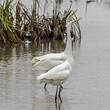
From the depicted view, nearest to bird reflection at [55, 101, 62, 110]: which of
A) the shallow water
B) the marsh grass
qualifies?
the shallow water

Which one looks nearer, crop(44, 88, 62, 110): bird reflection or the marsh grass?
crop(44, 88, 62, 110): bird reflection

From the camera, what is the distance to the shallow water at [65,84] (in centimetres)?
783

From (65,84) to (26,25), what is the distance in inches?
291

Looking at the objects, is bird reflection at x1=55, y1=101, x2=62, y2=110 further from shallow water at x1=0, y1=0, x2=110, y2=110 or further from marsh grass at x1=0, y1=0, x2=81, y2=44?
marsh grass at x1=0, y1=0, x2=81, y2=44

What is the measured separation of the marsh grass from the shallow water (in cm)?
48

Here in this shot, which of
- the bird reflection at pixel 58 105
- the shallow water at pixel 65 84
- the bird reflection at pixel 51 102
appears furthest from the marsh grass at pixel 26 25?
the bird reflection at pixel 58 105

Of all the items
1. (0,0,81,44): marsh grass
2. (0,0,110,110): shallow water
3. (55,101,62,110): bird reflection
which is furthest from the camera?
(0,0,81,44): marsh grass

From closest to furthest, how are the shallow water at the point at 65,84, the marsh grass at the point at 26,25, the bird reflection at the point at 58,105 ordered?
1. the bird reflection at the point at 58,105
2. the shallow water at the point at 65,84
3. the marsh grass at the point at 26,25

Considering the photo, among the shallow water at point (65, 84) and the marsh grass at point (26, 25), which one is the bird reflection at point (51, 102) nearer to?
the shallow water at point (65, 84)

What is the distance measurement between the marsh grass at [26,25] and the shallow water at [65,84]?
479mm

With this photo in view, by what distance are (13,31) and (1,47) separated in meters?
0.76

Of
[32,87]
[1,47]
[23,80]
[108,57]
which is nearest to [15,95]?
[32,87]

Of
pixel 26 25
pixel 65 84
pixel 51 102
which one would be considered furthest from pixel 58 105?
pixel 26 25

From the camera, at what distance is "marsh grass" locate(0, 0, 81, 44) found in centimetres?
1496
